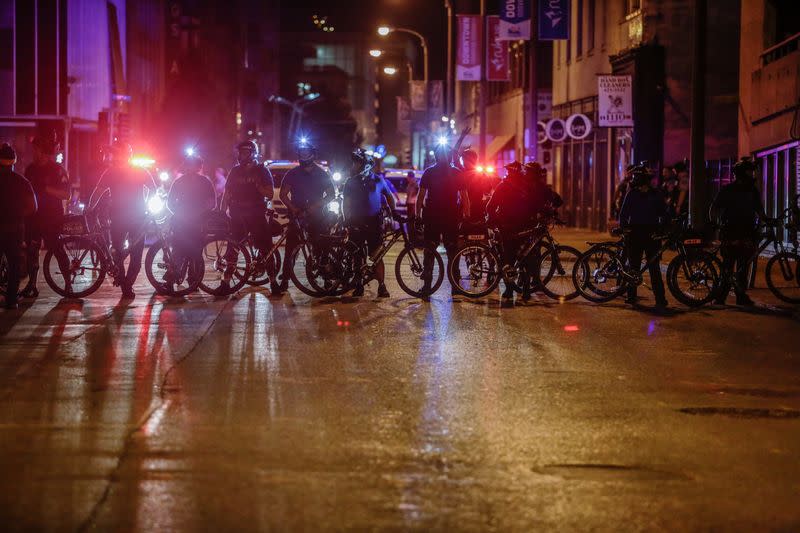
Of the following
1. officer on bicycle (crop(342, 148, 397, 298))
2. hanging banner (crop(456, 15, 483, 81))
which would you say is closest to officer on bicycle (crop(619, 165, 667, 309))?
officer on bicycle (crop(342, 148, 397, 298))

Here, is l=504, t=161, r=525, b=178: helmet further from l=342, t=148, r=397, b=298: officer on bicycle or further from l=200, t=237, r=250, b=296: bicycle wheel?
l=200, t=237, r=250, b=296: bicycle wheel

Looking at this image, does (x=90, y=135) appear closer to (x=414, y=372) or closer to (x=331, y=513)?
(x=414, y=372)

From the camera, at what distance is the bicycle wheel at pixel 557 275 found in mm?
16359

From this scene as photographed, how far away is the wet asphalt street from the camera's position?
6.02 metres

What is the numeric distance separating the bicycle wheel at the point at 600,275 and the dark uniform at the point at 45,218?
6.39m

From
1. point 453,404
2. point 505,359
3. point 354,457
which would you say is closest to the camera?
point 354,457

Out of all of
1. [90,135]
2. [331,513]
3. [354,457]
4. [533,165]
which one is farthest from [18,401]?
[90,135]

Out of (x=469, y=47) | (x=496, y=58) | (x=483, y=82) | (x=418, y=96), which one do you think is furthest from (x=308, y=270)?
(x=418, y=96)

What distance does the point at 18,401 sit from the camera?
8.88m

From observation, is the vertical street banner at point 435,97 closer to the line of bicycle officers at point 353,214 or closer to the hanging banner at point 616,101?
the hanging banner at point 616,101

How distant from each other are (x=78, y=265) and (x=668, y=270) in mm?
7269

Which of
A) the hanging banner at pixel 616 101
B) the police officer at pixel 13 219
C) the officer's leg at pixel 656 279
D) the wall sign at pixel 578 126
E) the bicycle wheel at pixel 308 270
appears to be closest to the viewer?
the police officer at pixel 13 219

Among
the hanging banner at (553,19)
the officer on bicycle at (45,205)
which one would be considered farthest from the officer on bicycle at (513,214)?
the hanging banner at (553,19)

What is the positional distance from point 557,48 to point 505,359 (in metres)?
37.7
